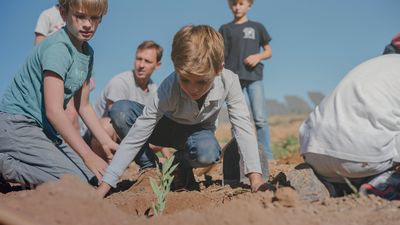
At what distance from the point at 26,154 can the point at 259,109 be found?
2606mm

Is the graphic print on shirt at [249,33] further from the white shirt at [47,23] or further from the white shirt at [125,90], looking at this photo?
the white shirt at [47,23]

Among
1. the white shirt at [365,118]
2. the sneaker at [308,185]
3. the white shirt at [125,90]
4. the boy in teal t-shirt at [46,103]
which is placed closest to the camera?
the white shirt at [365,118]

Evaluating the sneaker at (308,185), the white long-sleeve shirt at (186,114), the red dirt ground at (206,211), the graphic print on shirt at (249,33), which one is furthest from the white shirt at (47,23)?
the sneaker at (308,185)

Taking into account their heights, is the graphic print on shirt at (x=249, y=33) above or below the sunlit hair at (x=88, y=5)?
below

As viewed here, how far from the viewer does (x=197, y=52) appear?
2854mm

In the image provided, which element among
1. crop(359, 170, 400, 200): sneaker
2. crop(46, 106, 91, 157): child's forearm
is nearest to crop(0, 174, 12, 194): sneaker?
crop(46, 106, 91, 157): child's forearm

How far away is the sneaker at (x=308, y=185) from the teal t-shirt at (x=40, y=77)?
1.64 meters

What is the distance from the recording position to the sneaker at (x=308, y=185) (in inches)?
99.2

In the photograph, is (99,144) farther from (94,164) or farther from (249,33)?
(249,33)

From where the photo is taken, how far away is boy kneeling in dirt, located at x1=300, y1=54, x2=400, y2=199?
240cm

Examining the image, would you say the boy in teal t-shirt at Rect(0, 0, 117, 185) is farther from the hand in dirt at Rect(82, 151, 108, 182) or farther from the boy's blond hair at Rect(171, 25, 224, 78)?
the boy's blond hair at Rect(171, 25, 224, 78)

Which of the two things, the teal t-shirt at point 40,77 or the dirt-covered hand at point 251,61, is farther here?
the dirt-covered hand at point 251,61

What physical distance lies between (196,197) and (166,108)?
614mm

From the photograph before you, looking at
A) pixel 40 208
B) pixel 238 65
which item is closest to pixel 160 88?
pixel 40 208
